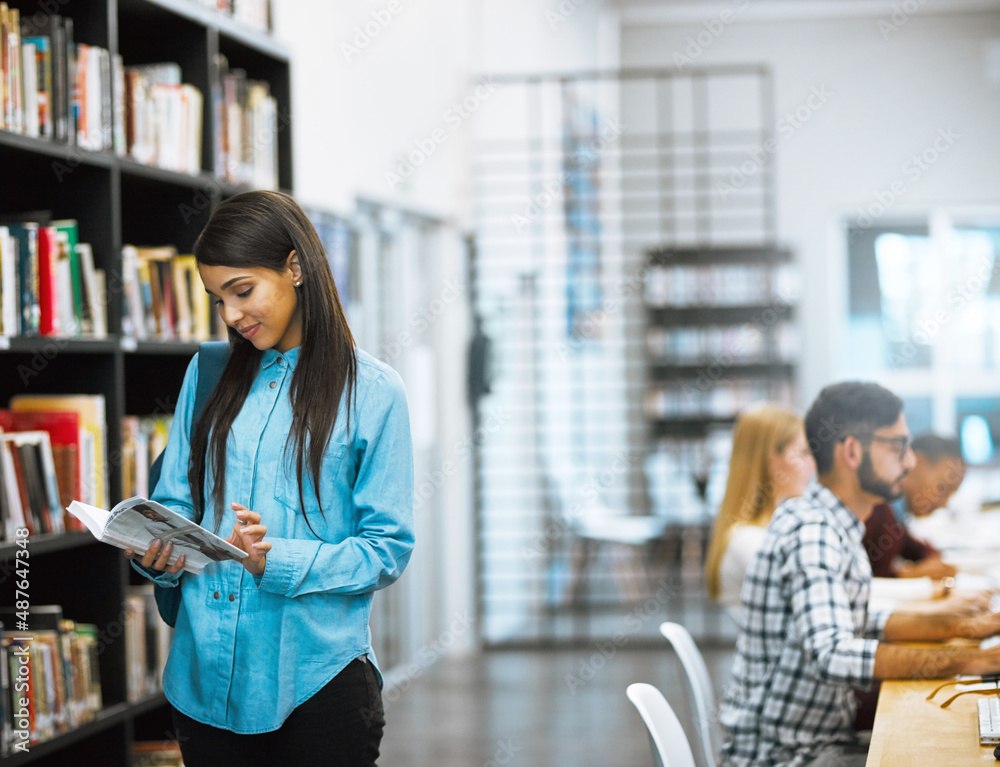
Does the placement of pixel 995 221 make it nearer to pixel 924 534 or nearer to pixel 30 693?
pixel 924 534

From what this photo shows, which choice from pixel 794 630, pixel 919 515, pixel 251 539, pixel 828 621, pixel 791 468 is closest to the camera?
pixel 251 539

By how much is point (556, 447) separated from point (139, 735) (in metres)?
4.83

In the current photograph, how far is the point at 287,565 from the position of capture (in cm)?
169

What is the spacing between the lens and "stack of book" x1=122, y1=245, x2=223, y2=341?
113 inches

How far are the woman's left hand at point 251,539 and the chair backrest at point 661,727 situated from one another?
636 millimetres

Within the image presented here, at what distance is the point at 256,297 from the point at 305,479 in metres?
0.29

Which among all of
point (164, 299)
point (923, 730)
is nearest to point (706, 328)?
point (164, 299)

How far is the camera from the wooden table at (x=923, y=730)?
172cm

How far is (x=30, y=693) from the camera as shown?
7.94 ft

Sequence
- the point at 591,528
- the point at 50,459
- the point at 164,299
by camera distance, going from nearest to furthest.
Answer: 1. the point at 50,459
2. the point at 164,299
3. the point at 591,528

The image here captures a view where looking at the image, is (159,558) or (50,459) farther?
(50,459)

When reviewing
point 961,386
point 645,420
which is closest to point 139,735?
point 645,420

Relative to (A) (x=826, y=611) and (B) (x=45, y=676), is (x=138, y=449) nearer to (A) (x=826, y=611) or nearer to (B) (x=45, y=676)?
(B) (x=45, y=676)

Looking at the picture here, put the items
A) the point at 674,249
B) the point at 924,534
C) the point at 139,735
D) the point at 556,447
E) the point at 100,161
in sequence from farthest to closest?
the point at 674,249
the point at 556,447
the point at 924,534
the point at 139,735
the point at 100,161
